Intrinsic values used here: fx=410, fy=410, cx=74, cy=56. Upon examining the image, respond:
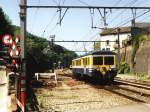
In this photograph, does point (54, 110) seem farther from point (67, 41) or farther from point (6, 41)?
point (67, 41)

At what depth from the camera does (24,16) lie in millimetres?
17469

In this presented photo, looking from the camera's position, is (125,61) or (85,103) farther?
(125,61)

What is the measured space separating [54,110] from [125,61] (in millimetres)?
47324

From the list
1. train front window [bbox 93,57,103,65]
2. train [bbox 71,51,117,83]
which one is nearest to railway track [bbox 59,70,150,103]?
train [bbox 71,51,117,83]

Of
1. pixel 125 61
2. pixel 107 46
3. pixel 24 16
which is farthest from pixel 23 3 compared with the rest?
pixel 107 46

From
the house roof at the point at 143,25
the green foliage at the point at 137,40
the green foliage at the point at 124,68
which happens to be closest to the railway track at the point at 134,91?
the green foliage at the point at 137,40

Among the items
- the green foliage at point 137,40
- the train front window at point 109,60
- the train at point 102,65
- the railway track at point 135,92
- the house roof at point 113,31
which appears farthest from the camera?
the house roof at point 113,31

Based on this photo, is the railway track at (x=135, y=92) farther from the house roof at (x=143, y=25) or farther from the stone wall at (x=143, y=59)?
the house roof at (x=143, y=25)

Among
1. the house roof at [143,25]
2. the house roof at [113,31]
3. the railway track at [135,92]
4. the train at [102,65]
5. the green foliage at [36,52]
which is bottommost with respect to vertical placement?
the railway track at [135,92]

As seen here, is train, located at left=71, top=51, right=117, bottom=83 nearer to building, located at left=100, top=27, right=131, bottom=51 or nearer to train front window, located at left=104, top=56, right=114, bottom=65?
train front window, located at left=104, top=56, right=114, bottom=65

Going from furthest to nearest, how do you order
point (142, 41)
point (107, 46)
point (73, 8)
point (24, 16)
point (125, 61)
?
point (107, 46) < point (125, 61) < point (142, 41) < point (73, 8) < point (24, 16)

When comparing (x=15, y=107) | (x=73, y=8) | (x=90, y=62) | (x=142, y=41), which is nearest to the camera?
(x=15, y=107)

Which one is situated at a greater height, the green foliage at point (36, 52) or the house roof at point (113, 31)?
the house roof at point (113, 31)

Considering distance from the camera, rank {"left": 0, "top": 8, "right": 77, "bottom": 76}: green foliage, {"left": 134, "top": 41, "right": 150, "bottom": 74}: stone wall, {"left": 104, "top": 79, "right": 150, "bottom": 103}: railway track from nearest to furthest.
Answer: {"left": 104, "top": 79, "right": 150, "bottom": 103}: railway track, {"left": 0, "top": 8, "right": 77, "bottom": 76}: green foliage, {"left": 134, "top": 41, "right": 150, "bottom": 74}: stone wall
